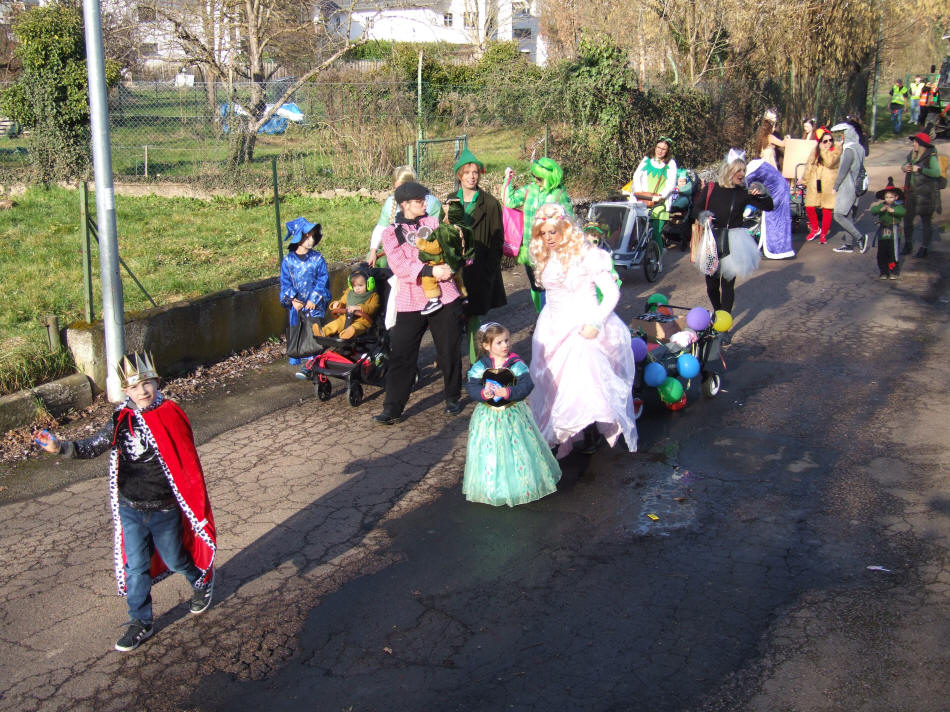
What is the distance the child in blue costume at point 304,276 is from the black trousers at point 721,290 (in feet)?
13.1

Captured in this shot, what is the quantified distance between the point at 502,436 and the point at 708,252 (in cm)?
432

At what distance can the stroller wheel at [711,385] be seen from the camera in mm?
7887

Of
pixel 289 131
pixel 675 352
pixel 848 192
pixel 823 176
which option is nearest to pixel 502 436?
pixel 675 352

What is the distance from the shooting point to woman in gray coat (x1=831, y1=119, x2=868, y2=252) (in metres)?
13.5

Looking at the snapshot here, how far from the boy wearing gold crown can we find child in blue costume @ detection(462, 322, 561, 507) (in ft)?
5.97

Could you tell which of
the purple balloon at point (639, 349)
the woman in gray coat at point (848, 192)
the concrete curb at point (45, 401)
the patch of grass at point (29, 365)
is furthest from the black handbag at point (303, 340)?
the woman in gray coat at point (848, 192)

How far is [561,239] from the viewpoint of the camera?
6348mm

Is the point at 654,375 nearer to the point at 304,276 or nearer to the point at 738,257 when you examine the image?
the point at 738,257

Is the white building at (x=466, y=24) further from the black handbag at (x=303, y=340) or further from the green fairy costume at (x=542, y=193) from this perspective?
the black handbag at (x=303, y=340)

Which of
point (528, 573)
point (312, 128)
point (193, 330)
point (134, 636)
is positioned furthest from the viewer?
Result: point (312, 128)

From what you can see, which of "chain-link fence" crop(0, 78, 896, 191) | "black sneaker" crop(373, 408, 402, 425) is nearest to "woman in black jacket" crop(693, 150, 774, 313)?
"black sneaker" crop(373, 408, 402, 425)

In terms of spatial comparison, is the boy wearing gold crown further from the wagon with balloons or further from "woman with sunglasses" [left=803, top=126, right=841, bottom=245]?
"woman with sunglasses" [left=803, top=126, right=841, bottom=245]

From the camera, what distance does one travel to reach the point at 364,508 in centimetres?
597

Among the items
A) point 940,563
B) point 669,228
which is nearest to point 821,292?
point 669,228
